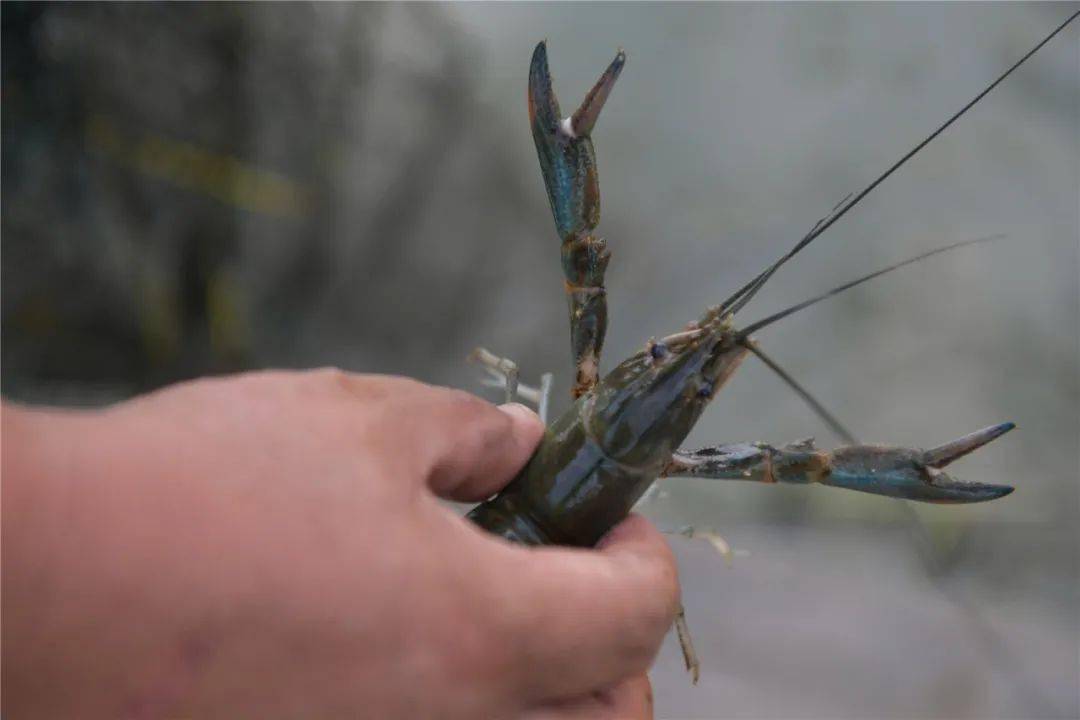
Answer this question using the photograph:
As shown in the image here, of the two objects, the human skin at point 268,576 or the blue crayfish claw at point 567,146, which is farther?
the blue crayfish claw at point 567,146

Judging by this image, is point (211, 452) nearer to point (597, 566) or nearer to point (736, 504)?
point (597, 566)

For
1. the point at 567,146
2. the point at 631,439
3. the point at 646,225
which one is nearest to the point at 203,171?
the point at 646,225

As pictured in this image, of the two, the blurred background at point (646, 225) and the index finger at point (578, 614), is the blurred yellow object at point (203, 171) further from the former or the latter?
the index finger at point (578, 614)

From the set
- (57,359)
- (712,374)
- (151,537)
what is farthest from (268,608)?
(57,359)

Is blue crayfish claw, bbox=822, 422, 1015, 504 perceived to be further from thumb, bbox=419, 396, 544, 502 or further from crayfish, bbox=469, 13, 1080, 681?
thumb, bbox=419, 396, 544, 502

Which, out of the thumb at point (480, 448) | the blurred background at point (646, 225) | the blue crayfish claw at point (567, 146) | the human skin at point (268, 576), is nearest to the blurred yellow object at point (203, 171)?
the blurred background at point (646, 225)
